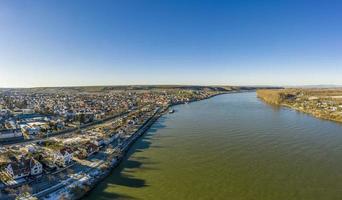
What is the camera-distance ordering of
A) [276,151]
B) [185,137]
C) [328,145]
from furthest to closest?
[185,137] < [328,145] < [276,151]

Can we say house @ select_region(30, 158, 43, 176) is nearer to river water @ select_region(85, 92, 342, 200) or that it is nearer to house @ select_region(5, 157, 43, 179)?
house @ select_region(5, 157, 43, 179)


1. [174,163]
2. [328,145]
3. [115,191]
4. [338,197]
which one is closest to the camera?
[338,197]

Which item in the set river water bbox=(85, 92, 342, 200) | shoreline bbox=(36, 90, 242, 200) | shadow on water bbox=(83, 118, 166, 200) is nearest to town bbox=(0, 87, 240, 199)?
shoreline bbox=(36, 90, 242, 200)

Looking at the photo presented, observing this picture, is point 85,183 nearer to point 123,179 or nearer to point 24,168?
point 123,179

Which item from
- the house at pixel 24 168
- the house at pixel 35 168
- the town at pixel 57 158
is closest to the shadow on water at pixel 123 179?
the town at pixel 57 158

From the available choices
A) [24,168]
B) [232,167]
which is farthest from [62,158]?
[232,167]

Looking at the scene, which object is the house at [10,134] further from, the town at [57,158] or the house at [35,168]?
the house at [35,168]

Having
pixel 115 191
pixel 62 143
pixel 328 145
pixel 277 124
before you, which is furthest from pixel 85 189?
pixel 277 124

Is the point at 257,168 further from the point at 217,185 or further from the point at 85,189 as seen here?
the point at 85,189
